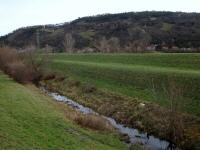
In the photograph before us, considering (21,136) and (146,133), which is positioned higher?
(21,136)

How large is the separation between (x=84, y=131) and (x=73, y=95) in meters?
20.7

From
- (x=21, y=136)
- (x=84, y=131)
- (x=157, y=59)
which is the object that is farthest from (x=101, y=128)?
(x=157, y=59)

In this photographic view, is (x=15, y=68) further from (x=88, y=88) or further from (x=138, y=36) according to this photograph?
(x=138, y=36)

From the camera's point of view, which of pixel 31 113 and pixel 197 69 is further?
pixel 197 69

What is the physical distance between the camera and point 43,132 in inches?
974

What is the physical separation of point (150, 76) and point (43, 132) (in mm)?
22604

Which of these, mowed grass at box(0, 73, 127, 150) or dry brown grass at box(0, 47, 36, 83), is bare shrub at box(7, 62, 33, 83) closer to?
dry brown grass at box(0, 47, 36, 83)

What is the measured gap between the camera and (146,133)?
29531mm

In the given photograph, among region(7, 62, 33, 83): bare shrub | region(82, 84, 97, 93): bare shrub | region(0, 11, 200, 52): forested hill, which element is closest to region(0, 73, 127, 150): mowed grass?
region(82, 84, 97, 93): bare shrub

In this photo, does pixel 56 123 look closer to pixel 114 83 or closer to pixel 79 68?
pixel 114 83

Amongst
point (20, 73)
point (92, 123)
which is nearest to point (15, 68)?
point (20, 73)

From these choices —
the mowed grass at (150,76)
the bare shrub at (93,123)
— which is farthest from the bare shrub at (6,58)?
the bare shrub at (93,123)

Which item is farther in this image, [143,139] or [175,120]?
[143,139]

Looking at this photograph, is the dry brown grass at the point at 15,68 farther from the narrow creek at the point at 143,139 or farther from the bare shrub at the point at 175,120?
the bare shrub at the point at 175,120
